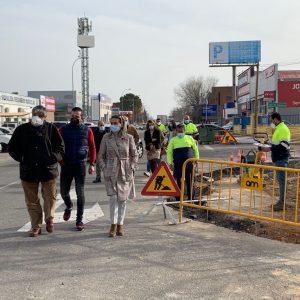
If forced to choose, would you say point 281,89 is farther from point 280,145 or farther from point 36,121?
point 36,121

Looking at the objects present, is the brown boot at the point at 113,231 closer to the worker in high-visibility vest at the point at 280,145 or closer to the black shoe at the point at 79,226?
the black shoe at the point at 79,226

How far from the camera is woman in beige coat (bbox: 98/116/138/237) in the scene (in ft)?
22.2

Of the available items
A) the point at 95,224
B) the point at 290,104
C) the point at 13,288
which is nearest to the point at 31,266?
the point at 13,288

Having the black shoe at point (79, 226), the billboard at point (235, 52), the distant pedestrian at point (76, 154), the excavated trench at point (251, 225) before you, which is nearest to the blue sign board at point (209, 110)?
the billboard at point (235, 52)

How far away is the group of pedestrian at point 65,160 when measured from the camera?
21.7 feet

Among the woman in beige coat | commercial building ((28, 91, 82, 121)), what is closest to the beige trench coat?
the woman in beige coat

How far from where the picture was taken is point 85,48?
68438mm

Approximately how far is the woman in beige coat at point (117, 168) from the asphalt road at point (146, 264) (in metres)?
0.35

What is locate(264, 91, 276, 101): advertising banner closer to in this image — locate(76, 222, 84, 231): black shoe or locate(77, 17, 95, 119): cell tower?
locate(77, 17, 95, 119): cell tower

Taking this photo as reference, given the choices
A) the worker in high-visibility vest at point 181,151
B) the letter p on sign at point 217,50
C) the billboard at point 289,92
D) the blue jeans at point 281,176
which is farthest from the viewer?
the letter p on sign at point 217,50

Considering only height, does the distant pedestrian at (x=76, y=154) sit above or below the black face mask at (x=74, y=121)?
below

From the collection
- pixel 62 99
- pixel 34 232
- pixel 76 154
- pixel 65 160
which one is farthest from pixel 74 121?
pixel 62 99

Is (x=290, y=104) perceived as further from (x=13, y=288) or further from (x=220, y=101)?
(x=220, y=101)

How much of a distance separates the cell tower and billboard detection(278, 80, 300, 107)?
2524 centimetres
